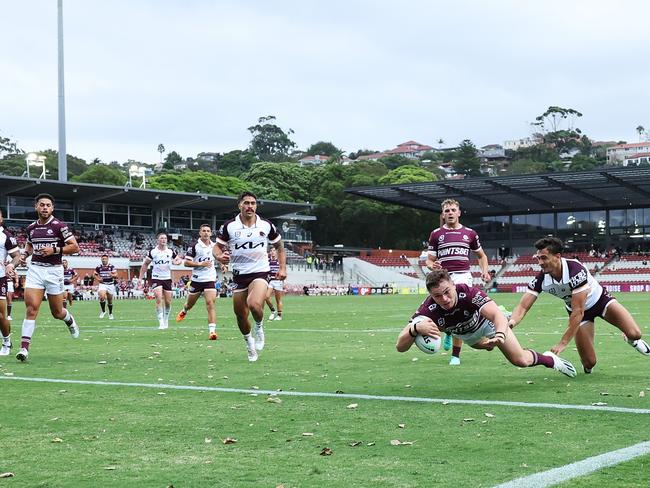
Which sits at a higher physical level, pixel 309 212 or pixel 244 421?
pixel 309 212

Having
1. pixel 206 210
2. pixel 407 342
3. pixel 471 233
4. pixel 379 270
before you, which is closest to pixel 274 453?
pixel 407 342

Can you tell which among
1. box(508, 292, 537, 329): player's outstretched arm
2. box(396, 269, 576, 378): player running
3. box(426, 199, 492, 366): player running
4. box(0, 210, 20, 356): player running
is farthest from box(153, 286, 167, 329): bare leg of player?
box(396, 269, 576, 378): player running

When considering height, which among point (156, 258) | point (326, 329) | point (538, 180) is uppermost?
point (538, 180)

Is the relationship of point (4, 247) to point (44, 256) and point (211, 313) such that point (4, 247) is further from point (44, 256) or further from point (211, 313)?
point (211, 313)

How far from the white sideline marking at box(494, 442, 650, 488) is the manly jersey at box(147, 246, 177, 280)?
712 inches

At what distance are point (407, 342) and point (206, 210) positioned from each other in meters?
78.0

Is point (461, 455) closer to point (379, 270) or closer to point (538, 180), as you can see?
point (538, 180)

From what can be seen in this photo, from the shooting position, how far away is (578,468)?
5.57 metres

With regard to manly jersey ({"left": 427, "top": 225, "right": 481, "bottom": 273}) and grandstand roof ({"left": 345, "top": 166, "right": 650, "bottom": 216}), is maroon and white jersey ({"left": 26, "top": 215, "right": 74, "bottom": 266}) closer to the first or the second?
manly jersey ({"left": 427, "top": 225, "right": 481, "bottom": 273})

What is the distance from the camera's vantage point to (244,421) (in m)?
7.72

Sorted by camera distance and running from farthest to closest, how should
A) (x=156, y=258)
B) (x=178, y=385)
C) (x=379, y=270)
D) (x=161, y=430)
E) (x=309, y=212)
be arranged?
(x=309, y=212) < (x=379, y=270) < (x=156, y=258) < (x=178, y=385) < (x=161, y=430)

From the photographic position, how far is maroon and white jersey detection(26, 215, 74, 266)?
13.7 meters

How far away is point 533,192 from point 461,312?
2648 inches

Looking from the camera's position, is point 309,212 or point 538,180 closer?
point 538,180
